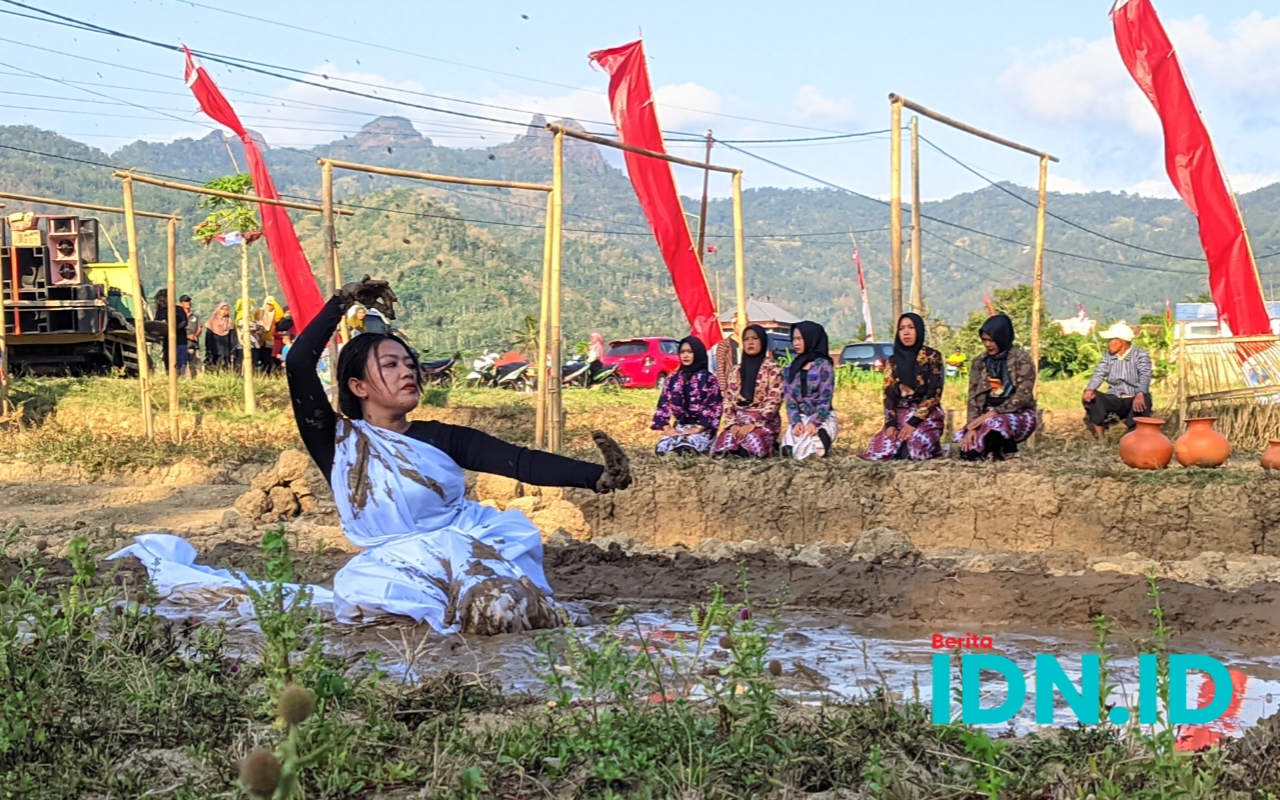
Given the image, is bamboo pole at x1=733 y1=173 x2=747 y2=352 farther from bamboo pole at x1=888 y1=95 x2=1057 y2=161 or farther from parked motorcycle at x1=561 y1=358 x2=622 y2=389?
parked motorcycle at x1=561 y1=358 x2=622 y2=389

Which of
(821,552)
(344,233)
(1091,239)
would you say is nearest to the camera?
(821,552)

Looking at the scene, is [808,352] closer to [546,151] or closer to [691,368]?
[691,368]

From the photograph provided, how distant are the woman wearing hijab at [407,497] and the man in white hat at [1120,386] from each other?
390 inches

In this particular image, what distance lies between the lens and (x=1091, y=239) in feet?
491

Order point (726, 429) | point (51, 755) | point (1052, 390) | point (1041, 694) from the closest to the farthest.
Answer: point (51, 755) → point (1041, 694) → point (726, 429) → point (1052, 390)

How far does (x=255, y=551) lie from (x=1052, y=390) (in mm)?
18609

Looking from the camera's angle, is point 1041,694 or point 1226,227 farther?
point 1226,227

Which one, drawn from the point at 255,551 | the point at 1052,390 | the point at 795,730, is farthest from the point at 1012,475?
the point at 1052,390

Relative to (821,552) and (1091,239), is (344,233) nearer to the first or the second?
(821,552)

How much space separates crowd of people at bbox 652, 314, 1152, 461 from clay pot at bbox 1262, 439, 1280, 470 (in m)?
1.97

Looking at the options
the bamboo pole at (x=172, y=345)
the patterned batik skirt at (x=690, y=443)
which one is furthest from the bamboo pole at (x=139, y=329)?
the patterned batik skirt at (x=690, y=443)

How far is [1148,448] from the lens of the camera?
9.58 m

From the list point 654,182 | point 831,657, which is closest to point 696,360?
point 654,182

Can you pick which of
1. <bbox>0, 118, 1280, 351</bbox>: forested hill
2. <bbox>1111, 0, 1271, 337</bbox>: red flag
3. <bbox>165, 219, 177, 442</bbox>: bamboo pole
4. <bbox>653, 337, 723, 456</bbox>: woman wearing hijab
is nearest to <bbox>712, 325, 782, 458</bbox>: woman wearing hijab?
<bbox>653, 337, 723, 456</bbox>: woman wearing hijab
